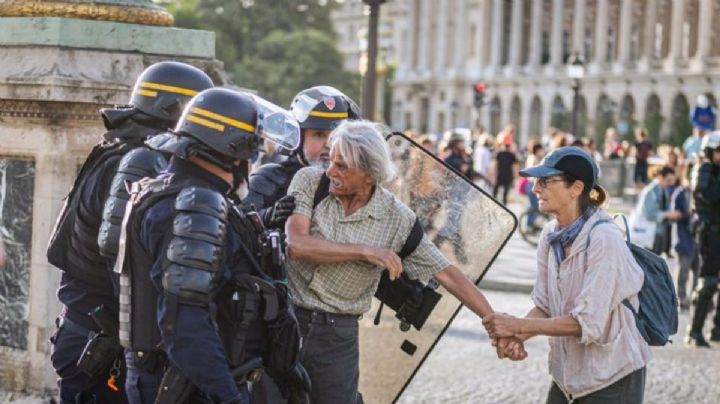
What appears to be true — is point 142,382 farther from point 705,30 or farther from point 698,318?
point 705,30

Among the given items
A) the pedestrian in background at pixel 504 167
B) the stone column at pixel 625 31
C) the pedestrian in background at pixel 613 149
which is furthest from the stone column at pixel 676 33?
the pedestrian in background at pixel 504 167

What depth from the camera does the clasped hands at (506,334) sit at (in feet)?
18.2

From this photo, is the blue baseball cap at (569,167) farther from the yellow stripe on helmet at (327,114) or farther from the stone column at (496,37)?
the stone column at (496,37)

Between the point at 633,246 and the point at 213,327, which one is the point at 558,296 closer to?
the point at 633,246

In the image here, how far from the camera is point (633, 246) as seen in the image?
5.59 meters

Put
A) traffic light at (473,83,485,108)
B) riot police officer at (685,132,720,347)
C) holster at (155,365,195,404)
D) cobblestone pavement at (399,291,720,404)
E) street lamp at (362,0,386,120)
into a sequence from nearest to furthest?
1. holster at (155,365,195,404)
2. cobblestone pavement at (399,291,720,404)
3. riot police officer at (685,132,720,347)
4. street lamp at (362,0,386,120)
5. traffic light at (473,83,485,108)

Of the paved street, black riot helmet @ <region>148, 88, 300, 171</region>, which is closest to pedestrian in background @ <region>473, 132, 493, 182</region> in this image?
the paved street

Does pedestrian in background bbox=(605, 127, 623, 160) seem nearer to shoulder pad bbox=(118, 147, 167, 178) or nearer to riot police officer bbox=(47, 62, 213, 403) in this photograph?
riot police officer bbox=(47, 62, 213, 403)

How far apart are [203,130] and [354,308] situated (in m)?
1.22

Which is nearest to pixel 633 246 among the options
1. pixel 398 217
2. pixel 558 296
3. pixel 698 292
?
pixel 558 296

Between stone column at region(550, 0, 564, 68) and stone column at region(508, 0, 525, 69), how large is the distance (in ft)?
14.6

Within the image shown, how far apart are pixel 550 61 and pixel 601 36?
27.5 ft

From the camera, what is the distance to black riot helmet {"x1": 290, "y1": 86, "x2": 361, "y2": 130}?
238 inches

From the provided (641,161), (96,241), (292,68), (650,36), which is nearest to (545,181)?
(96,241)
